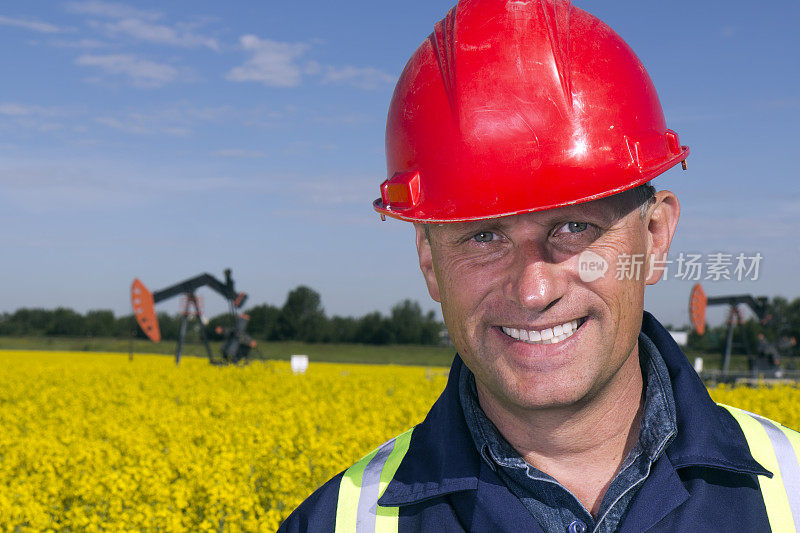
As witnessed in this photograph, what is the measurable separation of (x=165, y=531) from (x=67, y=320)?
51.8 metres

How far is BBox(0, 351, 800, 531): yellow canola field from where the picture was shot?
16.4 ft

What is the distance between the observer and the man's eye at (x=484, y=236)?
151 cm

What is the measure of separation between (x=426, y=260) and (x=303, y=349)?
126 feet

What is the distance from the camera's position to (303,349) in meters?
39.5

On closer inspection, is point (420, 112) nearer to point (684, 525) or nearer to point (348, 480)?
point (348, 480)

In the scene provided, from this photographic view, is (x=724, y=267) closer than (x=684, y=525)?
No

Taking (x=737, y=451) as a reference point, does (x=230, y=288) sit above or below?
above

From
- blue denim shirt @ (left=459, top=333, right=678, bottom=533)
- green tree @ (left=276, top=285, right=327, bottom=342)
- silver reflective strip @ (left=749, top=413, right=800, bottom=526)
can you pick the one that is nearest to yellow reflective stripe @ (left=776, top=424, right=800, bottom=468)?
silver reflective strip @ (left=749, top=413, right=800, bottom=526)

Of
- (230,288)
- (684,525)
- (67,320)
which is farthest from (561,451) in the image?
(67,320)

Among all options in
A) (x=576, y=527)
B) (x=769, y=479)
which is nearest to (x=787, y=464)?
(x=769, y=479)

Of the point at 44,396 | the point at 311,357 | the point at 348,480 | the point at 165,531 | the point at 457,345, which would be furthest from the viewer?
the point at 311,357

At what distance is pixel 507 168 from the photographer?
4.78 feet

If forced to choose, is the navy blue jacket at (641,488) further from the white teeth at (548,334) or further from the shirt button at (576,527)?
the white teeth at (548,334)

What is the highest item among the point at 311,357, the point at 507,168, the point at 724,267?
the point at 507,168
